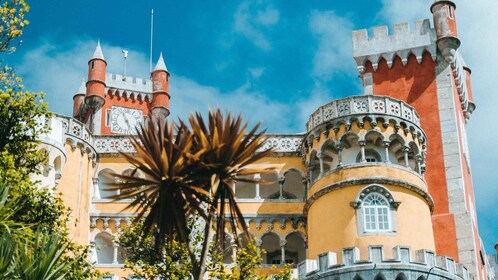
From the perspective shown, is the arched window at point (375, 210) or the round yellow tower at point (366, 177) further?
the round yellow tower at point (366, 177)

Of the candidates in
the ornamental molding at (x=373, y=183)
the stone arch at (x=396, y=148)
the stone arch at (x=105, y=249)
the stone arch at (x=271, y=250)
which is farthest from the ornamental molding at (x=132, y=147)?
the stone arch at (x=396, y=148)

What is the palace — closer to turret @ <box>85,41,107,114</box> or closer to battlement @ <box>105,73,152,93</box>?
turret @ <box>85,41,107,114</box>

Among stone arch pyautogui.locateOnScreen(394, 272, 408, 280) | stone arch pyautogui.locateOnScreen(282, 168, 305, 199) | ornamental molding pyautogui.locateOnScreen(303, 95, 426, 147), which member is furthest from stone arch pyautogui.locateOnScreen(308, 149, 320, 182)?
stone arch pyautogui.locateOnScreen(394, 272, 408, 280)

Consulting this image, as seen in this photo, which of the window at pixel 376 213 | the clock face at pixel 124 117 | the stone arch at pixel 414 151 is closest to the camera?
the window at pixel 376 213

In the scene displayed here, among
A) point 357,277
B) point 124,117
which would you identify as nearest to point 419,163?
point 357,277

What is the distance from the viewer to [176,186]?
20.7 metres

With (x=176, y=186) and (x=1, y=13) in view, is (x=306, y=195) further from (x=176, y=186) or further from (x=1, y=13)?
(x=176, y=186)

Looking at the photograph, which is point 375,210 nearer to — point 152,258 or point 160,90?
point 152,258

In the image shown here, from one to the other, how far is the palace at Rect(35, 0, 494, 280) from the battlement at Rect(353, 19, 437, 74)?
6 cm

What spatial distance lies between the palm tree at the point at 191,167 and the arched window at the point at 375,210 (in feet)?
59.9

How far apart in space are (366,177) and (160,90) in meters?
31.6

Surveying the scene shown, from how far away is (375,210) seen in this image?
38.8 metres

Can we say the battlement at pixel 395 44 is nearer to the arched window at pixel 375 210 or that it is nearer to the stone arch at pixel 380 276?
the arched window at pixel 375 210

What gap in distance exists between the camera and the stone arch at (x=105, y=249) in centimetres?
4469
